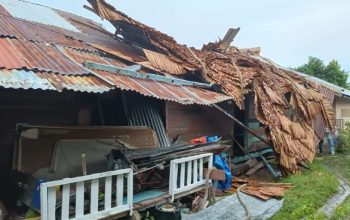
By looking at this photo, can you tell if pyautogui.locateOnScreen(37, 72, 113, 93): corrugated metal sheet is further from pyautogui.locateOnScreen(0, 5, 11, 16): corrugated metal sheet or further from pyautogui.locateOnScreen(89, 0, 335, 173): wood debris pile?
pyautogui.locateOnScreen(0, 5, 11, 16): corrugated metal sheet

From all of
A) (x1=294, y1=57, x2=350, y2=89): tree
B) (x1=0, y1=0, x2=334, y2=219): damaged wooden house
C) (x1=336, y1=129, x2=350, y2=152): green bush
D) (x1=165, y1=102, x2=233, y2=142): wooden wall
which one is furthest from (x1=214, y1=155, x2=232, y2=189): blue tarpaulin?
(x1=294, y1=57, x2=350, y2=89): tree

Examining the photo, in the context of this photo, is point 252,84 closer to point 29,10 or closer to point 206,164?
point 206,164

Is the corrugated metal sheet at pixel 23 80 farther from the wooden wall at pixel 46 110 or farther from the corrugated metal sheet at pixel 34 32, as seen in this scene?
the corrugated metal sheet at pixel 34 32

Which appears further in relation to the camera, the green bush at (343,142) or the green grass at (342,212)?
the green bush at (343,142)

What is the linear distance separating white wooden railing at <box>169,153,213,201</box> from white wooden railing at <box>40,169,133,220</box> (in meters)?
0.87

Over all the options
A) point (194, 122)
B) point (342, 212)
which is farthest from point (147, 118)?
point (342, 212)

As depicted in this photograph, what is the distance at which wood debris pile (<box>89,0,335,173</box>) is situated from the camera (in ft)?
29.7

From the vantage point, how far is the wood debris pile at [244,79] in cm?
905

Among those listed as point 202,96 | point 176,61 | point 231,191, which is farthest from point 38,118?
point 231,191

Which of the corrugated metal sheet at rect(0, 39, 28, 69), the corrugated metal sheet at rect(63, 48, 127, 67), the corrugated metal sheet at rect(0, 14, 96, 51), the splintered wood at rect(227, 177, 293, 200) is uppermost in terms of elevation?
the corrugated metal sheet at rect(0, 14, 96, 51)

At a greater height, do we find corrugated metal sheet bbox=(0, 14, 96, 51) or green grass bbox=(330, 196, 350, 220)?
corrugated metal sheet bbox=(0, 14, 96, 51)

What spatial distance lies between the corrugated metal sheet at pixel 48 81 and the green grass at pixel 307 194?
437cm

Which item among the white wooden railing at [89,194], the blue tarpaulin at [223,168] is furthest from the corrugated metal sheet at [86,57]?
the blue tarpaulin at [223,168]

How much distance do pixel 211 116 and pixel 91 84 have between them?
5869 mm
